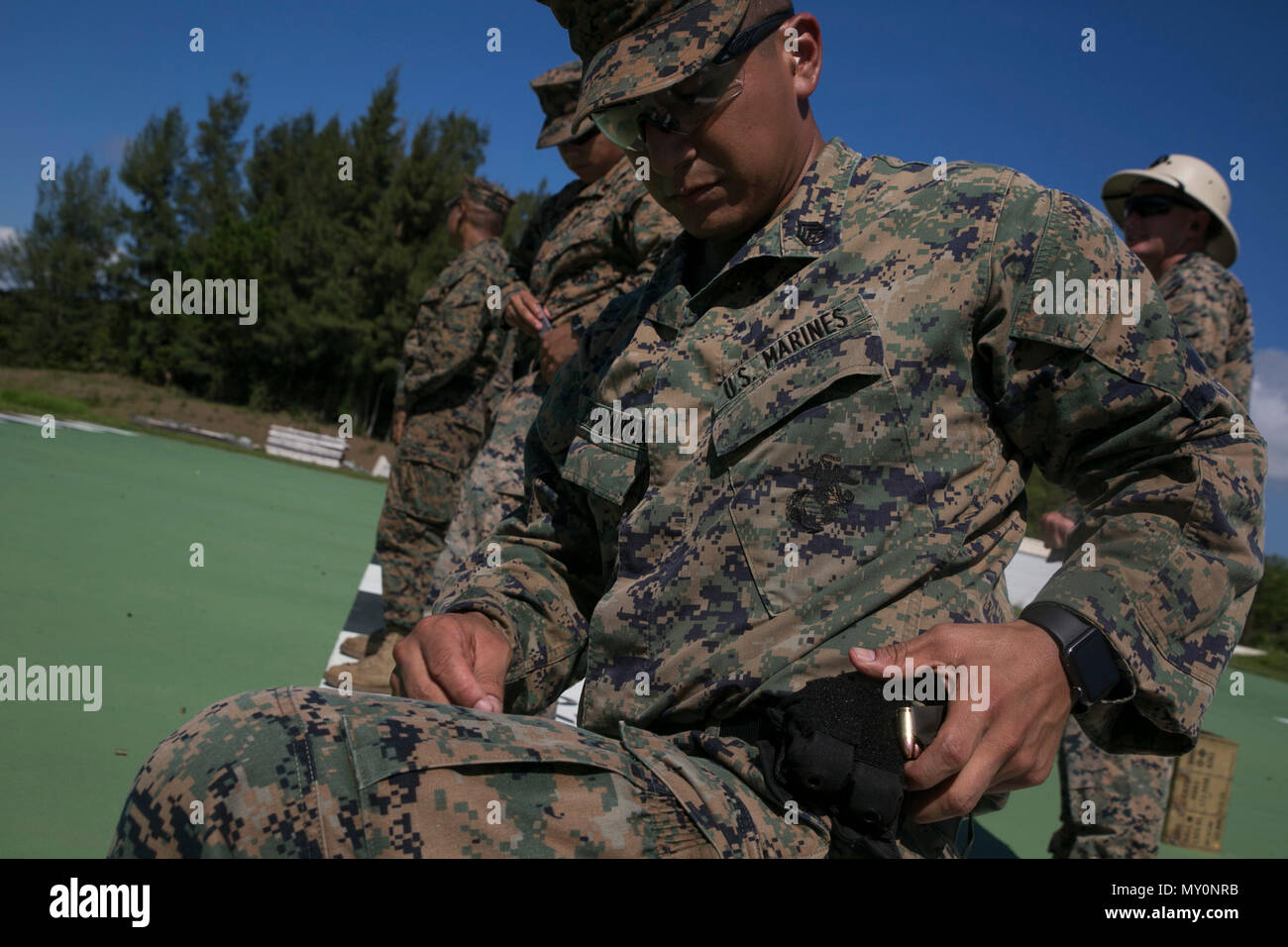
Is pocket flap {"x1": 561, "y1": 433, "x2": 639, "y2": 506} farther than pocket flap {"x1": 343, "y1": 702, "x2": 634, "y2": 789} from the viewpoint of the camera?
Yes

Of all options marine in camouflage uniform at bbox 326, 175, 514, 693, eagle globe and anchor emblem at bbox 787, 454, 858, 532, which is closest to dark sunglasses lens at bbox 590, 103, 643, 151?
eagle globe and anchor emblem at bbox 787, 454, 858, 532

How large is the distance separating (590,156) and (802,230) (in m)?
2.80

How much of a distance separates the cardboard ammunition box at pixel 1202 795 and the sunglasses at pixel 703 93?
3.74 m

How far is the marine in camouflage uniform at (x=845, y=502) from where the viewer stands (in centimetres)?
113

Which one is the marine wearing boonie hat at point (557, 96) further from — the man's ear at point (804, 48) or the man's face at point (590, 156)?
the man's ear at point (804, 48)

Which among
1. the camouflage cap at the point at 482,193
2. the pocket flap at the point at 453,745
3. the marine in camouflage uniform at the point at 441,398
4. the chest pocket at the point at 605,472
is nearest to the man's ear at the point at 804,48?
the chest pocket at the point at 605,472

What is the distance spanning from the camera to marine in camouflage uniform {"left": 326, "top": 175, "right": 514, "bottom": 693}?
18.3 ft

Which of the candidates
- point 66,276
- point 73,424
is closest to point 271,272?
point 66,276

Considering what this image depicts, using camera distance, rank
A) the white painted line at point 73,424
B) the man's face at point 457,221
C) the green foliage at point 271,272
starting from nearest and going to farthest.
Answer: the man's face at point 457,221, the white painted line at point 73,424, the green foliage at point 271,272

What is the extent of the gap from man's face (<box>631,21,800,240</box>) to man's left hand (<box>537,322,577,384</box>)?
6.58 ft

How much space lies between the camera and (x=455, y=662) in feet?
4.76

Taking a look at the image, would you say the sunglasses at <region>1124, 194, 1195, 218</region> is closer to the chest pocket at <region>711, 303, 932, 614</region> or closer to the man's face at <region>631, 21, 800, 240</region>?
the man's face at <region>631, 21, 800, 240</region>
